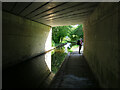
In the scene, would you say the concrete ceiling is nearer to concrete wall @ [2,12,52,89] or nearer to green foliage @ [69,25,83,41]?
concrete wall @ [2,12,52,89]

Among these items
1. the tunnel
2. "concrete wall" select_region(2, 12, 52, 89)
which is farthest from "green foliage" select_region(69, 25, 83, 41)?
"concrete wall" select_region(2, 12, 52, 89)

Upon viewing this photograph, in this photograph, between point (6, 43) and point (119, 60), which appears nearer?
point (119, 60)

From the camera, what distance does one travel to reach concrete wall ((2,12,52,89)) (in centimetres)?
391

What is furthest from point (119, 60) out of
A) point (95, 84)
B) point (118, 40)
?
point (95, 84)

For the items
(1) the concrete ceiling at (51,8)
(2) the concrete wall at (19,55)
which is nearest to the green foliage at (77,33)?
(2) the concrete wall at (19,55)

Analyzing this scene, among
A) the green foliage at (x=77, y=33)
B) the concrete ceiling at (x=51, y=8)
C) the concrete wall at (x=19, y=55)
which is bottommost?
the concrete wall at (x=19, y=55)

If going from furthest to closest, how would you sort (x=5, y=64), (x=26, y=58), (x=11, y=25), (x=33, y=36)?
(x=33, y=36)
(x=26, y=58)
(x=11, y=25)
(x=5, y=64)

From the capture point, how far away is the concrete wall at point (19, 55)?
391cm

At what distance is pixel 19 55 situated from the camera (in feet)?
A: 20.8

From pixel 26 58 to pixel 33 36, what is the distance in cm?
224

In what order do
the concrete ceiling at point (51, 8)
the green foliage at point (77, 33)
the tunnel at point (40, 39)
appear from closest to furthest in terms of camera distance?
the tunnel at point (40, 39)
the concrete ceiling at point (51, 8)
the green foliage at point (77, 33)

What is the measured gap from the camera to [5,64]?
5141 millimetres

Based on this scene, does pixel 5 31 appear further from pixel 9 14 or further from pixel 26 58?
pixel 26 58

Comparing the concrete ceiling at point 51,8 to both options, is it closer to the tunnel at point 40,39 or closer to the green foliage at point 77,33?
the tunnel at point 40,39
